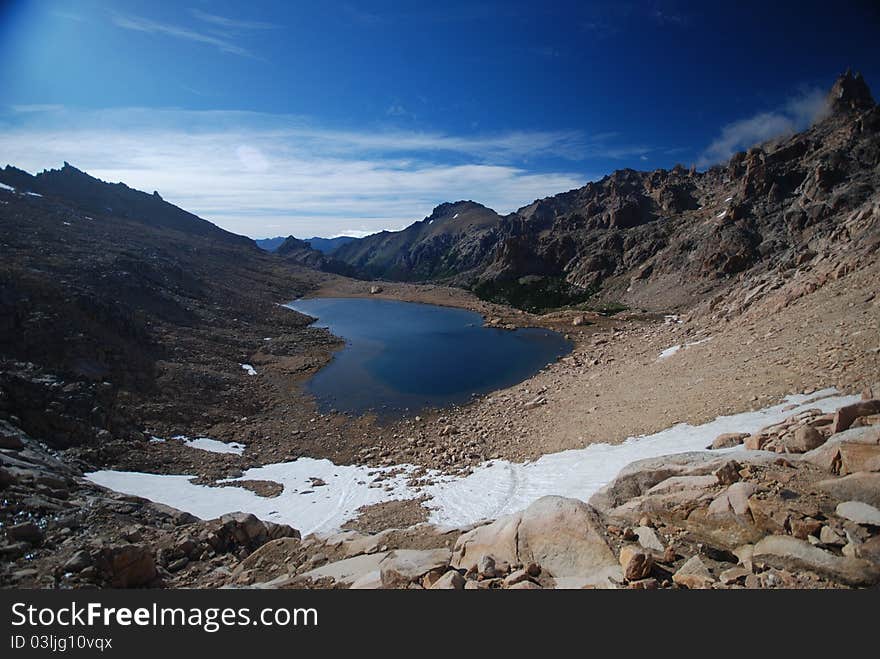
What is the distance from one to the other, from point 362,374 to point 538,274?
71.0 metres

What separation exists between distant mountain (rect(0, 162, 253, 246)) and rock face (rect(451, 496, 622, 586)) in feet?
376

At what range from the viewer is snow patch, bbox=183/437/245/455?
2155 cm

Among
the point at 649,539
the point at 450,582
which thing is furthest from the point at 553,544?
the point at 450,582

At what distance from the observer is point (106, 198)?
108 metres

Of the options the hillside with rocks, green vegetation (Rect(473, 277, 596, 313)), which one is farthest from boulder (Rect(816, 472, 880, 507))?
green vegetation (Rect(473, 277, 596, 313))

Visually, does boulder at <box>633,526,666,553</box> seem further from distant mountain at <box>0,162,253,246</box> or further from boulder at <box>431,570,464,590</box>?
distant mountain at <box>0,162,253,246</box>

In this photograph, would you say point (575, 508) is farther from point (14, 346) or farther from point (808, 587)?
point (14, 346)

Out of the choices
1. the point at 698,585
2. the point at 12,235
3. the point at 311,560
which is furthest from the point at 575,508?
the point at 12,235

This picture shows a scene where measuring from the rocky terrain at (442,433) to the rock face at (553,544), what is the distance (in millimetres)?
35

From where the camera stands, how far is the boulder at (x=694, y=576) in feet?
18.2

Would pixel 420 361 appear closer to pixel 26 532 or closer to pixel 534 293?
pixel 26 532

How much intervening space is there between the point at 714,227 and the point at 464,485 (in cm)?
7712

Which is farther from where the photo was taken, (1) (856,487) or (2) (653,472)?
(2) (653,472)

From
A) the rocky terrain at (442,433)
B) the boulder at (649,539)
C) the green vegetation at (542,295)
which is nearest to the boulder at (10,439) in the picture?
the rocky terrain at (442,433)
